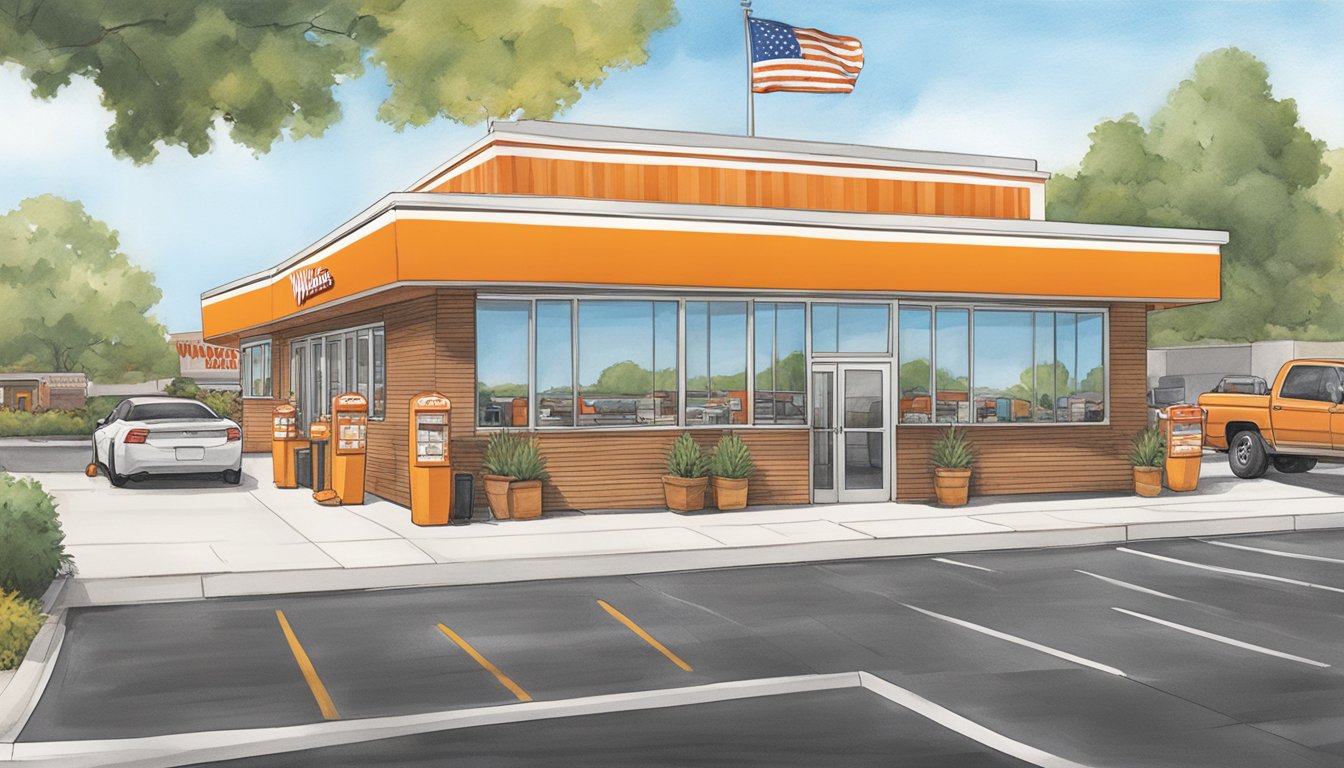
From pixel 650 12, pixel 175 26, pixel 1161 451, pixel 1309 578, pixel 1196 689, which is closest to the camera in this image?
pixel 1196 689

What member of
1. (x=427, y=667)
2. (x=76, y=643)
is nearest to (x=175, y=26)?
(x=76, y=643)

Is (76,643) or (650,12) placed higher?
(650,12)

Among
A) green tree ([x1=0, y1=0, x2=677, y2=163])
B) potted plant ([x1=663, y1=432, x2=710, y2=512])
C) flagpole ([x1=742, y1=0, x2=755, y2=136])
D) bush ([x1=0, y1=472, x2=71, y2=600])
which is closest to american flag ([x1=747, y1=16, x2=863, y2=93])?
flagpole ([x1=742, y1=0, x2=755, y2=136])

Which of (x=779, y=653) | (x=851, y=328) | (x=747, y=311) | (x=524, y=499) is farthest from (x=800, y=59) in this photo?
(x=779, y=653)

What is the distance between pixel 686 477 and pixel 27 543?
9.11 meters

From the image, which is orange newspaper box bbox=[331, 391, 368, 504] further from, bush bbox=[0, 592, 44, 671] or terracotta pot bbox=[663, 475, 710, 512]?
bush bbox=[0, 592, 44, 671]

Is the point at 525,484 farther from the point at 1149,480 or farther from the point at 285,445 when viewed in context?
the point at 1149,480

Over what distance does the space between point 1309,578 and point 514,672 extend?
27.6 ft

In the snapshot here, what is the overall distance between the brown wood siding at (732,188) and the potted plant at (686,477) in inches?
159

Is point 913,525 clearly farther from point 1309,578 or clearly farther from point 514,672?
point 514,672

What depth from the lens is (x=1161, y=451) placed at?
64.5 ft

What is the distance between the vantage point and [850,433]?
728 inches

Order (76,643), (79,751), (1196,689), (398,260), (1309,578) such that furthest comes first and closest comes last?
1. (398,260)
2. (1309,578)
3. (76,643)
4. (1196,689)
5. (79,751)

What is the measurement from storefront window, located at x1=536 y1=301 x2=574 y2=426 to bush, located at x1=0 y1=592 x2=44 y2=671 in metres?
9.04
